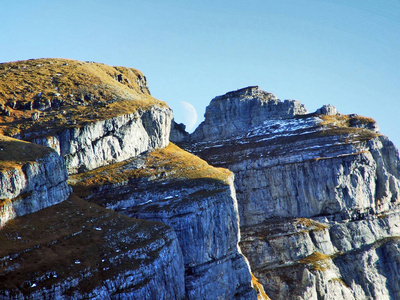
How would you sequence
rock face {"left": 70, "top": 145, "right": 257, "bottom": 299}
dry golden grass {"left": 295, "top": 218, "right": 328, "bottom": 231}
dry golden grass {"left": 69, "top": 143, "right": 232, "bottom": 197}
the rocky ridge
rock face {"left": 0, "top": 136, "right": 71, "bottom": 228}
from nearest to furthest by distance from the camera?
the rocky ridge, rock face {"left": 0, "top": 136, "right": 71, "bottom": 228}, rock face {"left": 70, "top": 145, "right": 257, "bottom": 299}, dry golden grass {"left": 69, "top": 143, "right": 232, "bottom": 197}, dry golden grass {"left": 295, "top": 218, "right": 328, "bottom": 231}

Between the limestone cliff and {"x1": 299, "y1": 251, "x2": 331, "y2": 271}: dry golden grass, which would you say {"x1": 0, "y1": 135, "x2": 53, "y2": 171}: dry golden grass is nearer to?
the limestone cliff

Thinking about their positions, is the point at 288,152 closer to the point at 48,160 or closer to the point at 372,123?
the point at 372,123

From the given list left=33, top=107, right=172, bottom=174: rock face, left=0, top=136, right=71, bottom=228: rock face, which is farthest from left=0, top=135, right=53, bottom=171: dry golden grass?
left=33, top=107, right=172, bottom=174: rock face

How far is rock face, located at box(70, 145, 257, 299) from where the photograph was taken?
87375mm

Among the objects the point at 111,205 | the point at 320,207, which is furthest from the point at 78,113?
the point at 320,207

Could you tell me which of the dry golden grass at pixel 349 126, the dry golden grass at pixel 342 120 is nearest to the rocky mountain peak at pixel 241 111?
the dry golden grass at pixel 342 120

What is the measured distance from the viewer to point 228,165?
140m

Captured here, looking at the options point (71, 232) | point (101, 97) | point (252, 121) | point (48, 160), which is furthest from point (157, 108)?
point (252, 121)

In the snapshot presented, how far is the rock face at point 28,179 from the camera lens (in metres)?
71.2

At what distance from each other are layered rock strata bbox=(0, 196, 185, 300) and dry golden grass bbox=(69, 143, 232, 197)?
10.1m

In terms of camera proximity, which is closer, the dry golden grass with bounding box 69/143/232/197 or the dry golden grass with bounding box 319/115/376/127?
the dry golden grass with bounding box 69/143/232/197

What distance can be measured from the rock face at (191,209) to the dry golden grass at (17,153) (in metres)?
12.1

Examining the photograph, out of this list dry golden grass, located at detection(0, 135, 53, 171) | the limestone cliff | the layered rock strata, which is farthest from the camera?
the limestone cliff

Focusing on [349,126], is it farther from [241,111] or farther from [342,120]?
[241,111]
